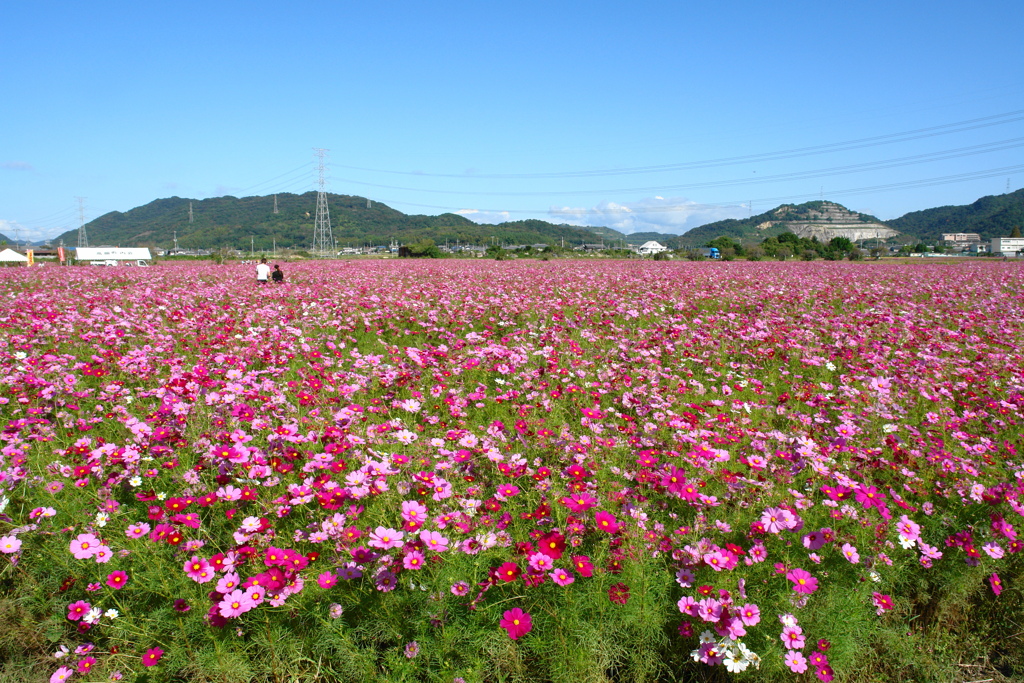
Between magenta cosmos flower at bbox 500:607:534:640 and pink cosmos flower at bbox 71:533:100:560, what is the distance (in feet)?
5.72

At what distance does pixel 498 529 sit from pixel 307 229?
156965 mm

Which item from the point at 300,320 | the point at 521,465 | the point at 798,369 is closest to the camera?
the point at 521,465

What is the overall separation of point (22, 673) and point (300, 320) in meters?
6.19

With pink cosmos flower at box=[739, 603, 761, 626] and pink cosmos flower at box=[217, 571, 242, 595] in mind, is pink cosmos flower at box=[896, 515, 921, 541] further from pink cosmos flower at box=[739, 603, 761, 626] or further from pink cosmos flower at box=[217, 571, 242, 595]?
pink cosmos flower at box=[217, 571, 242, 595]

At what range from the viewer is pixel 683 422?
11.8 feet

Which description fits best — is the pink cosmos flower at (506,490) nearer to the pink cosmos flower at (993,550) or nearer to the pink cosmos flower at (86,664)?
the pink cosmos flower at (86,664)

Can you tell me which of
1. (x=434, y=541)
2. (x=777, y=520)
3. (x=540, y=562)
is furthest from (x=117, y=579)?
(x=777, y=520)

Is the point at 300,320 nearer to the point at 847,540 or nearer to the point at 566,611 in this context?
the point at 566,611

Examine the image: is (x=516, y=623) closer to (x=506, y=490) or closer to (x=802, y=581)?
(x=506, y=490)

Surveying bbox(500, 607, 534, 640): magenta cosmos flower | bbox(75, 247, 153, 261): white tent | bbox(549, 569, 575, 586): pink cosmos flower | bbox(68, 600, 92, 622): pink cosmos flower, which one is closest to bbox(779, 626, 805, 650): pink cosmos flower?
bbox(549, 569, 575, 586): pink cosmos flower

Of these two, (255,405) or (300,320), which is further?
(300,320)

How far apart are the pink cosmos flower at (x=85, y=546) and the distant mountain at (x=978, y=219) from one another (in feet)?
562

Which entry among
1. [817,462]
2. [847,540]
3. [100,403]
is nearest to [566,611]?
[847,540]

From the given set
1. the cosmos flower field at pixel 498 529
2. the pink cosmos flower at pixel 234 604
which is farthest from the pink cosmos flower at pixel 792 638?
the pink cosmos flower at pixel 234 604
